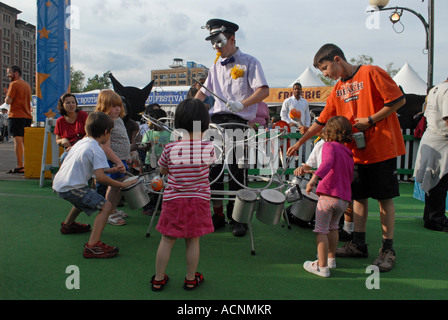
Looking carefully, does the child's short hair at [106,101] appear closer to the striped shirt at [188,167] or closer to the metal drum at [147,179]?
the metal drum at [147,179]

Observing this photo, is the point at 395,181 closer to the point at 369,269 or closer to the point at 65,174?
the point at 369,269

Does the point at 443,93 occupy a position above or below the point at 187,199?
above

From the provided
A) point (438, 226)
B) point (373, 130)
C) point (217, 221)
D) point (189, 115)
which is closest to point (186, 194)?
point (189, 115)

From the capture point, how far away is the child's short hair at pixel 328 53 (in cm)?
280

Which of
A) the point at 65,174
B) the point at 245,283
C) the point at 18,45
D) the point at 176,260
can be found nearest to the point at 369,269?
the point at 245,283

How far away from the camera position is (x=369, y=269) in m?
2.65

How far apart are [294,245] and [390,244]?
0.84 meters

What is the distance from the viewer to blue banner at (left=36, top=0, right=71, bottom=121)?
6.57 meters

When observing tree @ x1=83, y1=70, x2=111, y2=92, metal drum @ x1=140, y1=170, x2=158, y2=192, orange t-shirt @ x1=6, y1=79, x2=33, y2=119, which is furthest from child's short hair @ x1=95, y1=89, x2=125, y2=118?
tree @ x1=83, y1=70, x2=111, y2=92

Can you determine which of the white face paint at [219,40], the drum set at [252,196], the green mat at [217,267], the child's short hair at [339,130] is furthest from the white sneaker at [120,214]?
the child's short hair at [339,130]

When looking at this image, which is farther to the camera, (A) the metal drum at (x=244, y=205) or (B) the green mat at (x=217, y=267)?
(A) the metal drum at (x=244, y=205)

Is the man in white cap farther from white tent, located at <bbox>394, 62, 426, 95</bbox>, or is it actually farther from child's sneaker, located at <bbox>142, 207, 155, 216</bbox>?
white tent, located at <bbox>394, 62, 426, 95</bbox>

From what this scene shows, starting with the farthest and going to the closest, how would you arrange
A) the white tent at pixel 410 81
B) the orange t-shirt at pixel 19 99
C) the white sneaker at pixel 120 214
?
the white tent at pixel 410 81
the orange t-shirt at pixel 19 99
the white sneaker at pixel 120 214
